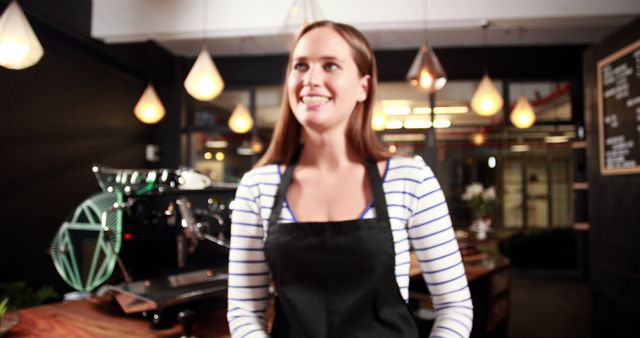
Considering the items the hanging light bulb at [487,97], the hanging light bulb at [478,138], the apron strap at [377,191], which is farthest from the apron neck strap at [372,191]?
the hanging light bulb at [478,138]

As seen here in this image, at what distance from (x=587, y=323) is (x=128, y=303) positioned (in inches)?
168

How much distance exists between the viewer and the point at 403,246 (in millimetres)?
907

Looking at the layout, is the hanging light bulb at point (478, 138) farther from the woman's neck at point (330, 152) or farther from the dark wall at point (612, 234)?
the woman's neck at point (330, 152)

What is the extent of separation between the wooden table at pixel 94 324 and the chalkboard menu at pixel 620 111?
2917 millimetres

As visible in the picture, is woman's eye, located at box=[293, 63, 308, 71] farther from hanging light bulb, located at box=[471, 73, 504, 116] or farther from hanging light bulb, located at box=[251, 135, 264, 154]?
hanging light bulb, located at box=[251, 135, 264, 154]

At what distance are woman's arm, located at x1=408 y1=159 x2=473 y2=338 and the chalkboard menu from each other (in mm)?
2786

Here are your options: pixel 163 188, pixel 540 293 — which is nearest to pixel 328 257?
pixel 163 188

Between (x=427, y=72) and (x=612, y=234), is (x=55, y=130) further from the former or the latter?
(x=612, y=234)

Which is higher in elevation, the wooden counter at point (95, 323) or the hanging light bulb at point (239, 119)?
the hanging light bulb at point (239, 119)

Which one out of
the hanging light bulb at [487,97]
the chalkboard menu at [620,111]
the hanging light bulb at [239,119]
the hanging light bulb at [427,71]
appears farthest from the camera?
the hanging light bulb at [239,119]

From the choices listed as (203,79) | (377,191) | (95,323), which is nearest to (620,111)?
(203,79)

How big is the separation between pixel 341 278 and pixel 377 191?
0.18 meters

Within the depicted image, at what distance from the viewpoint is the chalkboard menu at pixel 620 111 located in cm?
306

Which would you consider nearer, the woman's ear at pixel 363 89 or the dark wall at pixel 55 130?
the woman's ear at pixel 363 89
